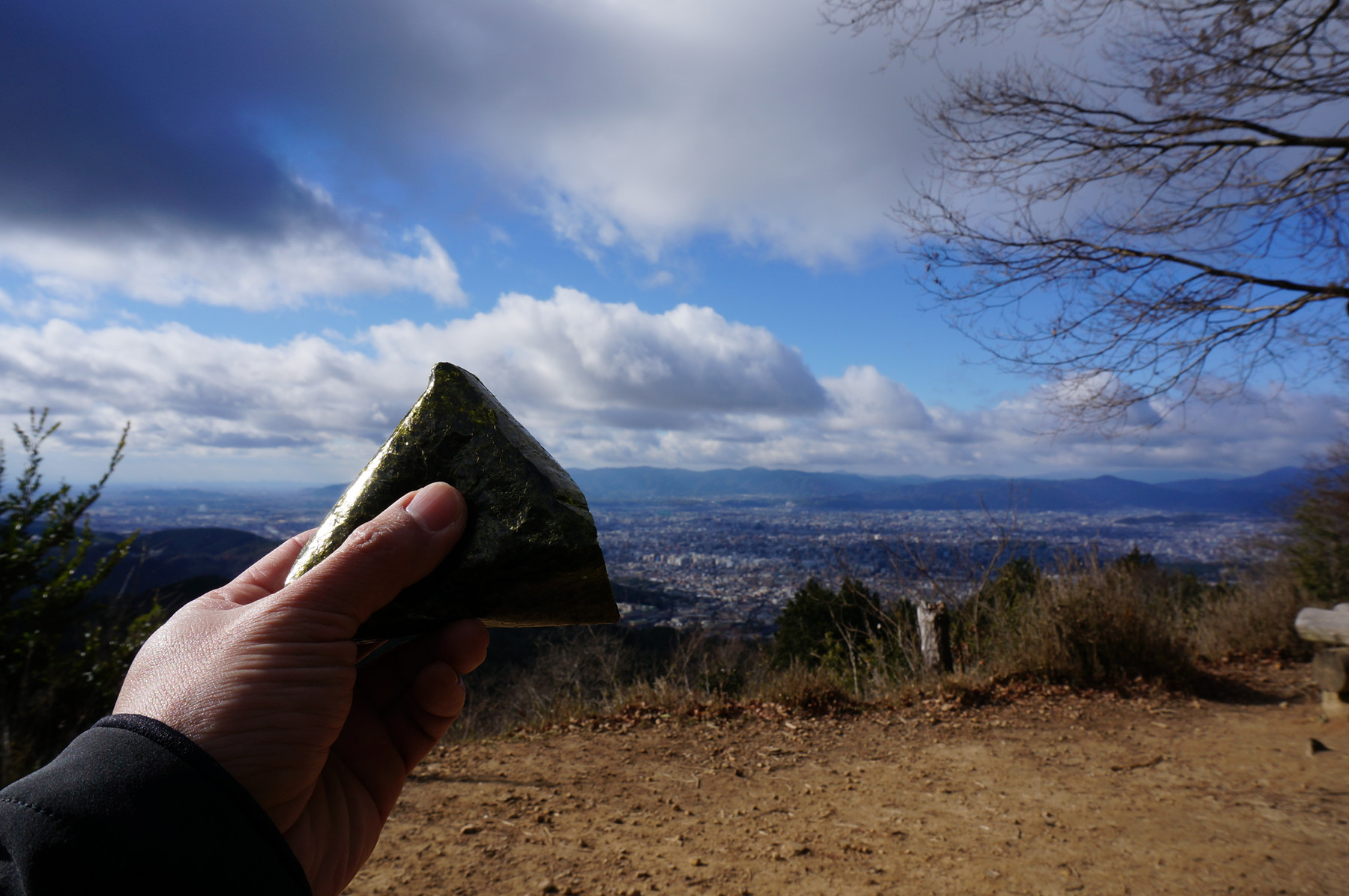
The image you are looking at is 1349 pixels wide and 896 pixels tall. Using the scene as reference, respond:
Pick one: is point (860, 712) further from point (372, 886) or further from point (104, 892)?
point (104, 892)

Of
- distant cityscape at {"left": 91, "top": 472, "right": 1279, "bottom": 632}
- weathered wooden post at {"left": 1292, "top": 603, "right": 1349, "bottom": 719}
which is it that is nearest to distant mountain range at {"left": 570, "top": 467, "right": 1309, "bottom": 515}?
distant cityscape at {"left": 91, "top": 472, "right": 1279, "bottom": 632}

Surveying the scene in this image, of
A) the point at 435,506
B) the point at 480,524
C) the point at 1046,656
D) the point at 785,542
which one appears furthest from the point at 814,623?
the point at 785,542

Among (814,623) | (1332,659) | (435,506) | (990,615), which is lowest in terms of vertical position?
(814,623)

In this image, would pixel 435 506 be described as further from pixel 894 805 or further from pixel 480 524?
pixel 894 805

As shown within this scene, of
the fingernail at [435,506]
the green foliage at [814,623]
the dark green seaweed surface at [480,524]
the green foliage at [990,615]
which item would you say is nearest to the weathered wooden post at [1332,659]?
the green foliage at [990,615]

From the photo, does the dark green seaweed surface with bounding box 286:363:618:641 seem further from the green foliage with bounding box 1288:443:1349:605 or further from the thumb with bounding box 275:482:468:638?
the green foliage with bounding box 1288:443:1349:605
